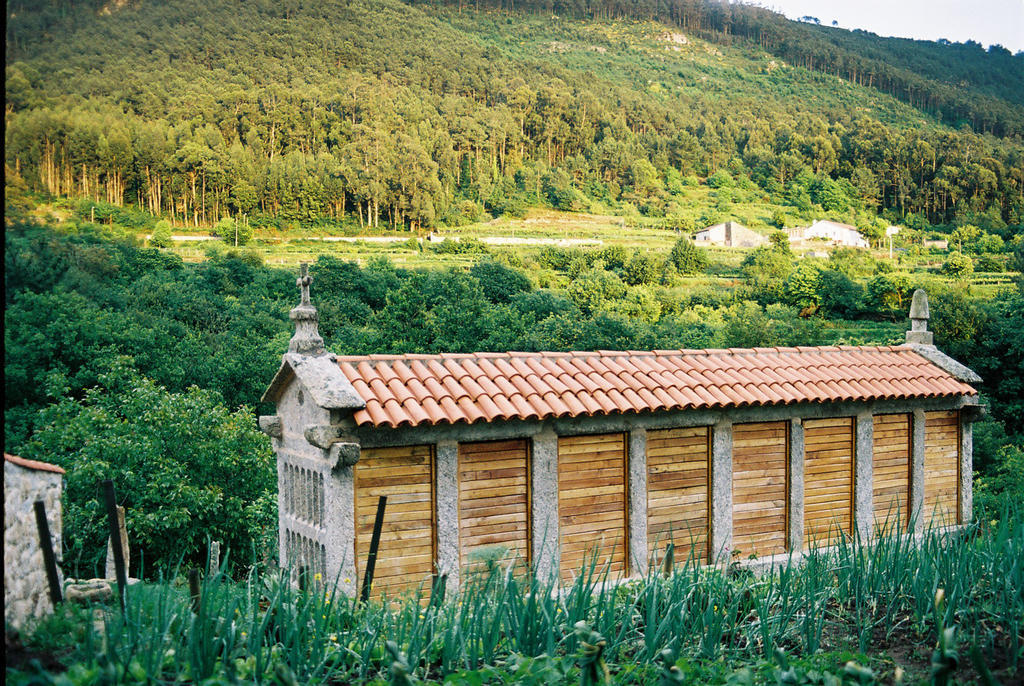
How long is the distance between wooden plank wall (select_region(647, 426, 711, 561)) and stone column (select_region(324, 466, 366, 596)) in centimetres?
326

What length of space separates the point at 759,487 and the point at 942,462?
3154mm

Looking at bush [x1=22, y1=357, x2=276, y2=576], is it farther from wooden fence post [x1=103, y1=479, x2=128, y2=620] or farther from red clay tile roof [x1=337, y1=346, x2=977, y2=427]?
wooden fence post [x1=103, y1=479, x2=128, y2=620]

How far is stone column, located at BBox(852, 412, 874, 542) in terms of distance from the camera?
1081 centimetres

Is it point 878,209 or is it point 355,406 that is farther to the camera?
point 878,209

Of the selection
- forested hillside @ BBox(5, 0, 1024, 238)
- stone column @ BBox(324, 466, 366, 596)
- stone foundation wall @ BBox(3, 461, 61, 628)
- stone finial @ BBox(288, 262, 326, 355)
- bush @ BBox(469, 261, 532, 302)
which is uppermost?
forested hillside @ BBox(5, 0, 1024, 238)

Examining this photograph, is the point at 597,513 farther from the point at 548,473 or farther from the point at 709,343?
the point at 709,343

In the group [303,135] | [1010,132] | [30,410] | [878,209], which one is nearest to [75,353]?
[30,410]

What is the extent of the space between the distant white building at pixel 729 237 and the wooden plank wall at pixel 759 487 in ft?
180

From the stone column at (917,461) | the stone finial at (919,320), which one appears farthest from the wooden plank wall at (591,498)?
the stone finial at (919,320)

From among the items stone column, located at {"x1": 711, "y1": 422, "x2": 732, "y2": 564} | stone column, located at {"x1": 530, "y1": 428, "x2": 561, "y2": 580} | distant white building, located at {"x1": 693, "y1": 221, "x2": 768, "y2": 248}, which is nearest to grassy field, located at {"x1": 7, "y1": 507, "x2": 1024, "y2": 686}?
stone column, located at {"x1": 530, "y1": 428, "x2": 561, "y2": 580}

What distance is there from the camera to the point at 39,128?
180 feet

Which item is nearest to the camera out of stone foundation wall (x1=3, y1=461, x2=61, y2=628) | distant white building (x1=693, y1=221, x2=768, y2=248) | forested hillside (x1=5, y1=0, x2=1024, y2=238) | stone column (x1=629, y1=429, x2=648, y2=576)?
stone foundation wall (x1=3, y1=461, x2=61, y2=628)

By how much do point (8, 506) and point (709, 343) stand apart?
42717mm

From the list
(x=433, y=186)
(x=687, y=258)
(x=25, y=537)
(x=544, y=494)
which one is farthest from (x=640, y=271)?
(x=25, y=537)
